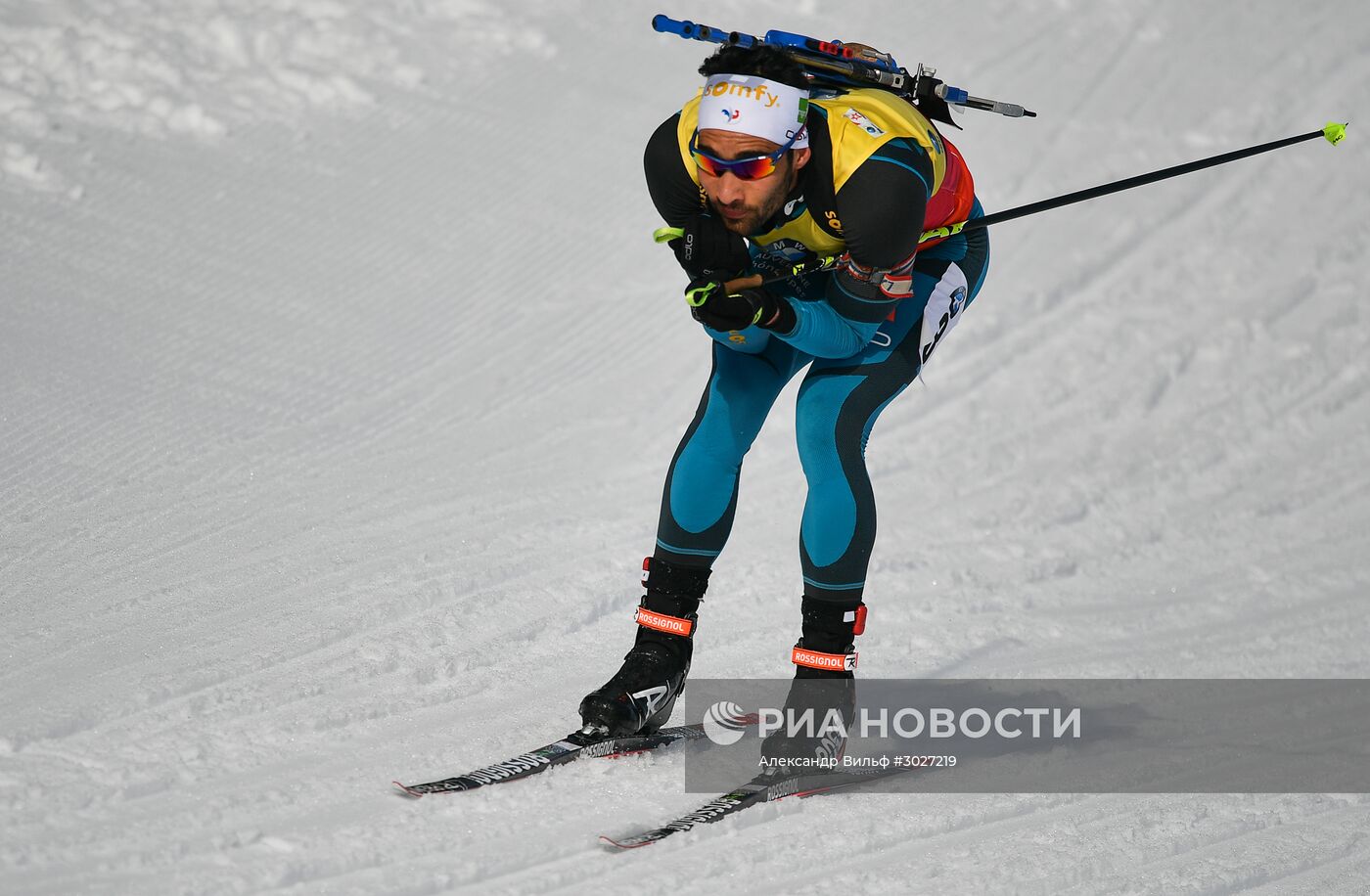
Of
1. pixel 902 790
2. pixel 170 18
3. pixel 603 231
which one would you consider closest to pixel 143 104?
pixel 170 18

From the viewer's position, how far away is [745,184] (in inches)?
127

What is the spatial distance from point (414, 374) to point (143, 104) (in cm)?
322

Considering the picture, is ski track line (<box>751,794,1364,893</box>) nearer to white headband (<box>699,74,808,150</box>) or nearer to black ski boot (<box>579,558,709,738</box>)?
black ski boot (<box>579,558,709,738</box>)

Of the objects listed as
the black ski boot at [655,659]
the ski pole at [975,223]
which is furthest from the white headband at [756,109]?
the black ski boot at [655,659]

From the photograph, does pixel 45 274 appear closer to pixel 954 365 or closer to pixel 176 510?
pixel 176 510

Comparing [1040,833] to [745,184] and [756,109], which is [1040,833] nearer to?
[745,184]

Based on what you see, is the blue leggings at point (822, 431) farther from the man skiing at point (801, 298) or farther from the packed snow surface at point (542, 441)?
the packed snow surface at point (542, 441)

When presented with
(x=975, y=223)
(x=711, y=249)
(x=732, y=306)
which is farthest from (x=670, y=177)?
(x=975, y=223)

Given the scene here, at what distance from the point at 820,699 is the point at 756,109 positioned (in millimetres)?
1474

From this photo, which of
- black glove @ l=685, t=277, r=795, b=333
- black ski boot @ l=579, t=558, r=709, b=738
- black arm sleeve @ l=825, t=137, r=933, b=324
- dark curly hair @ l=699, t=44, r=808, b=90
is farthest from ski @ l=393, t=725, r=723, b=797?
dark curly hair @ l=699, t=44, r=808, b=90

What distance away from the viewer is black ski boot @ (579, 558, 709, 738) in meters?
3.57

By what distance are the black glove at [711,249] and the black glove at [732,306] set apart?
0.43 ft

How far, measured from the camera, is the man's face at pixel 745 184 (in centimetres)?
318

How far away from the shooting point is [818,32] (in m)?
10.3
